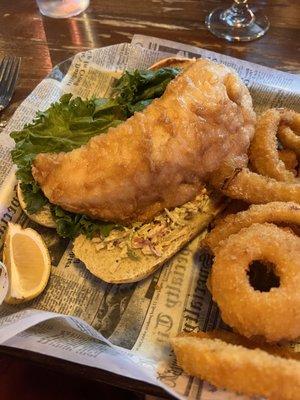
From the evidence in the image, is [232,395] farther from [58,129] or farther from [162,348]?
[58,129]

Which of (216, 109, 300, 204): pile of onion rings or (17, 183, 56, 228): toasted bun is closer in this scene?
(216, 109, 300, 204): pile of onion rings

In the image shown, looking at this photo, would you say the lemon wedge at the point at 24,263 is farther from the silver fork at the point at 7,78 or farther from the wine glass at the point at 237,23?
the wine glass at the point at 237,23

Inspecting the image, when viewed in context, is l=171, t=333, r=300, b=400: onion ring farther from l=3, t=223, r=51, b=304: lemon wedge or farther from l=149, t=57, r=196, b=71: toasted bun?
l=149, t=57, r=196, b=71: toasted bun

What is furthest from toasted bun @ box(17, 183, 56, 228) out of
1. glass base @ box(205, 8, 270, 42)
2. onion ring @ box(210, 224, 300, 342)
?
glass base @ box(205, 8, 270, 42)

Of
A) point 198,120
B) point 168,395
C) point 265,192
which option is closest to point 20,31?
point 198,120

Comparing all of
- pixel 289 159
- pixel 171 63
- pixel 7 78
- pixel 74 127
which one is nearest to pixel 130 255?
pixel 74 127

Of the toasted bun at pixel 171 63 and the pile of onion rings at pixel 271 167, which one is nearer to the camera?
the pile of onion rings at pixel 271 167

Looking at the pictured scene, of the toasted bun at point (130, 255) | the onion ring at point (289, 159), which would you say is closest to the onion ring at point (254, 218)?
the toasted bun at point (130, 255)
